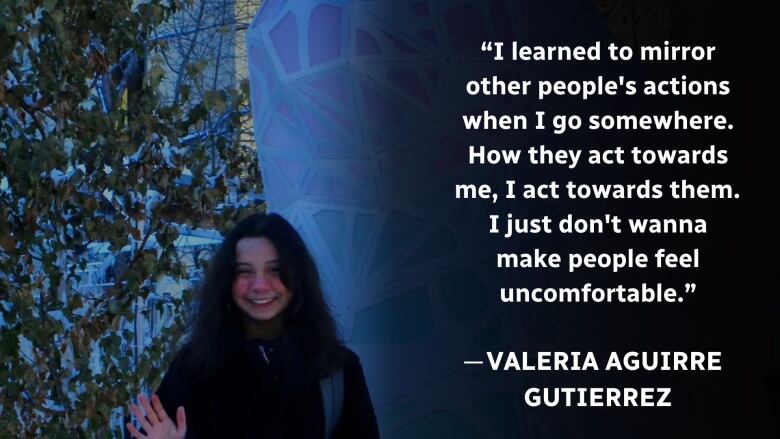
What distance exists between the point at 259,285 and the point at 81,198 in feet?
10.1

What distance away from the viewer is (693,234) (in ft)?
12.4

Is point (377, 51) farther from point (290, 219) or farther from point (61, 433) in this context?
point (61, 433)

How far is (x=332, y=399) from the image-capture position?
318 centimetres

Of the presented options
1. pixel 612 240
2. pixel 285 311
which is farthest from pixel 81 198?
pixel 285 311

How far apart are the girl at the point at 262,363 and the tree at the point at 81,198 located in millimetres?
2689

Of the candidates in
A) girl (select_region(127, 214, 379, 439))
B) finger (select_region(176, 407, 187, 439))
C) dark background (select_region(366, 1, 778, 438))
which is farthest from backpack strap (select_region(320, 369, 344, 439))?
dark background (select_region(366, 1, 778, 438))

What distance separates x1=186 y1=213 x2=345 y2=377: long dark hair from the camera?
3.17 m

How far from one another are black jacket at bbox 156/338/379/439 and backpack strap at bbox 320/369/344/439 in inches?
0.4

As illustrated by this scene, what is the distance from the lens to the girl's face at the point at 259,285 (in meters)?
3.18

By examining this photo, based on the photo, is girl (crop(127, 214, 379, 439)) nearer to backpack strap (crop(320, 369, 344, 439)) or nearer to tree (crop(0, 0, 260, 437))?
backpack strap (crop(320, 369, 344, 439))

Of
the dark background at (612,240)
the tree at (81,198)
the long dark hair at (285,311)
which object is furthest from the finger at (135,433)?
the tree at (81,198)

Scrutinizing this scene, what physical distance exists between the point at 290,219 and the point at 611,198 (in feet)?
2.94

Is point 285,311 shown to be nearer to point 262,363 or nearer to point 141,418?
point 262,363

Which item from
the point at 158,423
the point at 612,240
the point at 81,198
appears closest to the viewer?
the point at 158,423
